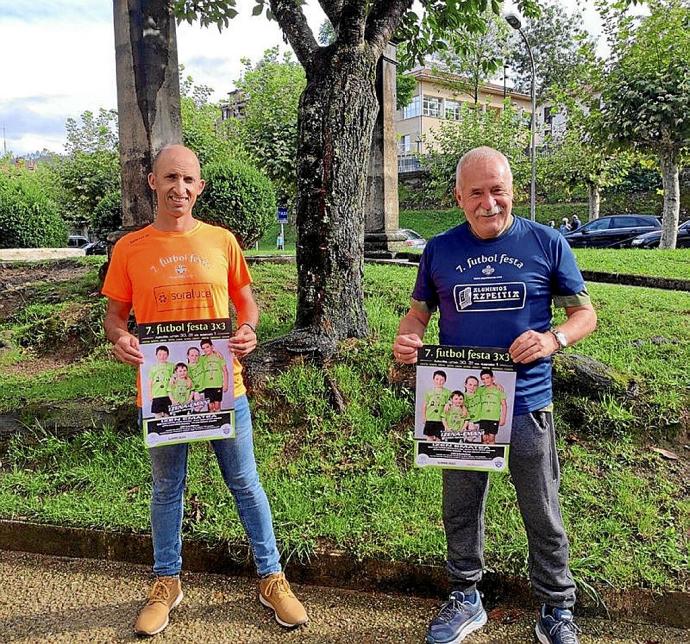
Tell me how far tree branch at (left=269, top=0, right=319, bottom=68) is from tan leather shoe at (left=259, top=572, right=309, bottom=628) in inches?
148

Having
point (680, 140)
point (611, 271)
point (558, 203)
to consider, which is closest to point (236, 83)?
point (558, 203)

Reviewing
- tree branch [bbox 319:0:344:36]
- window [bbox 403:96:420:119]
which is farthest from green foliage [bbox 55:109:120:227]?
window [bbox 403:96:420:119]

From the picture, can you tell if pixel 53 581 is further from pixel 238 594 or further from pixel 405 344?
pixel 405 344

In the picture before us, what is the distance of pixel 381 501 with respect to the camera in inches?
142

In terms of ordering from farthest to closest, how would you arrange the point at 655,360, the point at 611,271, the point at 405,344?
the point at 611,271, the point at 655,360, the point at 405,344

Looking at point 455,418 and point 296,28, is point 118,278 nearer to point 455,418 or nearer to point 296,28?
point 455,418

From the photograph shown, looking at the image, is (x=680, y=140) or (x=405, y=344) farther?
(x=680, y=140)

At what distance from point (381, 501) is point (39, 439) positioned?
2.52m

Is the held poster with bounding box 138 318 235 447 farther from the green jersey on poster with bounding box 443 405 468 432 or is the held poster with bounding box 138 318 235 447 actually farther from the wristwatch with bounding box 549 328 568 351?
the wristwatch with bounding box 549 328 568 351

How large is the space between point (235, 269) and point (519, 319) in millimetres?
1221

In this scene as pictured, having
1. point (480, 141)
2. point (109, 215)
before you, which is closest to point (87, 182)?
point (109, 215)

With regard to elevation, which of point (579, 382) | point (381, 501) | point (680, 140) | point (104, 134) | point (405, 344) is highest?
point (104, 134)

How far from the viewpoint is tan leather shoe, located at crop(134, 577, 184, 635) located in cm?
281

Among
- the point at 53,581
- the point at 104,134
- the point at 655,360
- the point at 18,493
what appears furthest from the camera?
the point at 104,134
